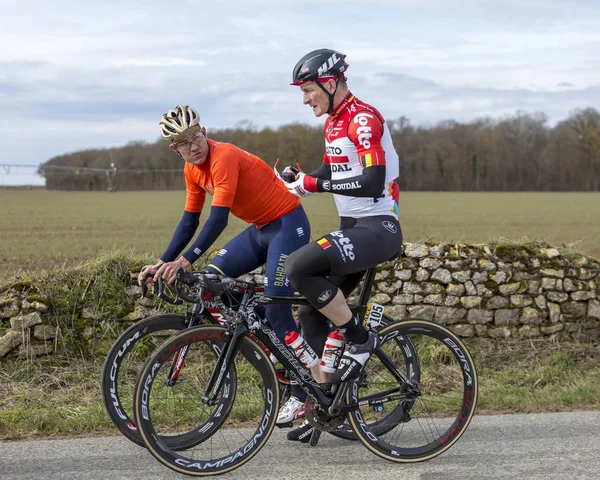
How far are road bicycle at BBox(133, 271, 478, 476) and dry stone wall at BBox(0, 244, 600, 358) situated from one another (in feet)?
9.20

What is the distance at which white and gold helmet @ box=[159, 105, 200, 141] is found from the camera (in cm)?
446

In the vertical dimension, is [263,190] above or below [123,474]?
above

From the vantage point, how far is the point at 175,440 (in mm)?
4258

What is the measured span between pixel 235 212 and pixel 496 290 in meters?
3.80

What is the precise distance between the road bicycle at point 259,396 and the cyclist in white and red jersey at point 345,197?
22 cm

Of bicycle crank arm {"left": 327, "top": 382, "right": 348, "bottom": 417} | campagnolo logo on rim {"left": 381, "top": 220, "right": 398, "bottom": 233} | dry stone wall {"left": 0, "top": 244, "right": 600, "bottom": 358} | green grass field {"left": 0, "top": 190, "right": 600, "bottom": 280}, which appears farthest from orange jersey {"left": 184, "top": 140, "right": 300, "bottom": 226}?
green grass field {"left": 0, "top": 190, "right": 600, "bottom": 280}

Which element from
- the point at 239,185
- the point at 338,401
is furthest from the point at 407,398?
the point at 239,185

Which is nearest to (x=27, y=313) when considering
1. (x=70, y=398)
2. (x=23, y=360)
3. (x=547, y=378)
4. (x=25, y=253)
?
(x=23, y=360)

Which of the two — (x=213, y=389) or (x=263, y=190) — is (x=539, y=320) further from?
(x=213, y=389)

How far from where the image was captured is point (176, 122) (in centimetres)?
447

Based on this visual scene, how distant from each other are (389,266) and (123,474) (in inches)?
167

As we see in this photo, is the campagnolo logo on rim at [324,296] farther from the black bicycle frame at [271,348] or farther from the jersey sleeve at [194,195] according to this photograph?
the jersey sleeve at [194,195]

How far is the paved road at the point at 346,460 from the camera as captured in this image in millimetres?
4082

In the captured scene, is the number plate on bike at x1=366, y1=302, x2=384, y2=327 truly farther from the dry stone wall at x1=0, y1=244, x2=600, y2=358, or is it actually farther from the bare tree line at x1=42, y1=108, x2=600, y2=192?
the bare tree line at x1=42, y1=108, x2=600, y2=192
